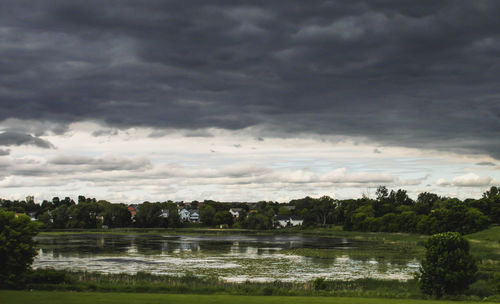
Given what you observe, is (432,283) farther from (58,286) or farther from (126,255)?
(126,255)

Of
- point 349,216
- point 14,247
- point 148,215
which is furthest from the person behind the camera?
point 148,215

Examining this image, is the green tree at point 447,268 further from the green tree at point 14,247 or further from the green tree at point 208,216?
the green tree at point 208,216

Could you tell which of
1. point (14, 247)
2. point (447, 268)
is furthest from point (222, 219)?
point (447, 268)

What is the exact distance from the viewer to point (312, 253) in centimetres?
6912

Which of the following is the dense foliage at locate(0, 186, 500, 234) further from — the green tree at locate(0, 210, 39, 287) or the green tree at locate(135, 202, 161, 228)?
the green tree at locate(0, 210, 39, 287)

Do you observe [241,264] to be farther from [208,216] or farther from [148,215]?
[208,216]

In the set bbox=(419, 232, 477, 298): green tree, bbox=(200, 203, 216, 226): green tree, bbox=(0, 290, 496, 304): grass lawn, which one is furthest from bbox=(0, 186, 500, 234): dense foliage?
bbox=(0, 290, 496, 304): grass lawn

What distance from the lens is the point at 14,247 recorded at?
33156mm

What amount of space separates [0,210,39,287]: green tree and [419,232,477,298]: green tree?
1104 inches

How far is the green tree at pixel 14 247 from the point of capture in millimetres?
31822

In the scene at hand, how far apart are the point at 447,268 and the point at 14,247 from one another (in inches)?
1198

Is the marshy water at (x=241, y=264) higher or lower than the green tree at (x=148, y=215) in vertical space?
lower

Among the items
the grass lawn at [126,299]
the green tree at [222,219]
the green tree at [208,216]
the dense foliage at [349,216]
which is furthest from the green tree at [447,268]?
the green tree at [208,216]

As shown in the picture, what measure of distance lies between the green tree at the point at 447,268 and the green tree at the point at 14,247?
28037 mm
